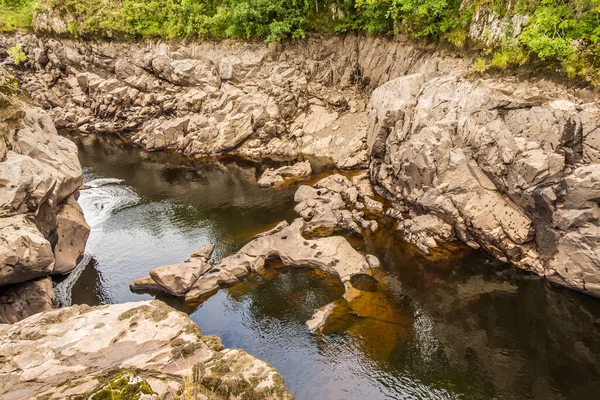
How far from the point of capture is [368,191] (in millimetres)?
32688

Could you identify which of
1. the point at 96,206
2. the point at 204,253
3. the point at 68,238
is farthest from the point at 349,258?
the point at 96,206

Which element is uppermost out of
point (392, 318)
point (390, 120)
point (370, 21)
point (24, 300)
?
point (370, 21)

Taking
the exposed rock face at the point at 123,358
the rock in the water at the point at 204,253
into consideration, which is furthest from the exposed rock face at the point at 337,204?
the exposed rock face at the point at 123,358

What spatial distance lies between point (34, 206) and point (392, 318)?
18.7 m

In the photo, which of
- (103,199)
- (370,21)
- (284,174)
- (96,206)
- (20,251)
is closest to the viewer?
(20,251)

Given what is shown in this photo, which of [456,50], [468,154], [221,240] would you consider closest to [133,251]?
[221,240]

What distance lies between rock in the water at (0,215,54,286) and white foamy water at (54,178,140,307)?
4458 mm

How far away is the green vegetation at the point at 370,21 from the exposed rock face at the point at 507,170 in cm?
214

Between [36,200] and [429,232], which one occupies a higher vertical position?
[36,200]

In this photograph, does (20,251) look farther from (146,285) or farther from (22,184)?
(146,285)

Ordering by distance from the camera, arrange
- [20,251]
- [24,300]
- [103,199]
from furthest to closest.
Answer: [103,199]
[24,300]
[20,251]

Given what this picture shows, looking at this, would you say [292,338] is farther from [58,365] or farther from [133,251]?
[133,251]

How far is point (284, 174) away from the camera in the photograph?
38281 mm

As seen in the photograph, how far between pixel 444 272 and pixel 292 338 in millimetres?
9693
